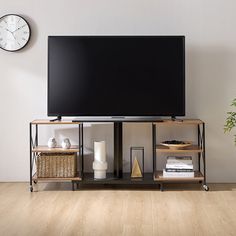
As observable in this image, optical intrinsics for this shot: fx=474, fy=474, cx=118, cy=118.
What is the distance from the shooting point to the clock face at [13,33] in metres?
4.77

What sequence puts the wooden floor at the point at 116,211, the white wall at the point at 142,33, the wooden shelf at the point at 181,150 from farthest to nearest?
the white wall at the point at 142,33 → the wooden shelf at the point at 181,150 → the wooden floor at the point at 116,211

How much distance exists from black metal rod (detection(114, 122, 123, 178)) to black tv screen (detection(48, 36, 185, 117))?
0.17 metres

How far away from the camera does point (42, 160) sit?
452 centimetres

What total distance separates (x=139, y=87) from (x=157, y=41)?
463mm

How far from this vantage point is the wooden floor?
3328mm

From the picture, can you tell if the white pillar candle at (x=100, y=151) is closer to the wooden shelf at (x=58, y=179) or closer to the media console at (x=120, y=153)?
the media console at (x=120, y=153)

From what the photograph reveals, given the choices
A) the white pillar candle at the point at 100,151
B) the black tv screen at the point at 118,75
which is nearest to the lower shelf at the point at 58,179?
the white pillar candle at the point at 100,151

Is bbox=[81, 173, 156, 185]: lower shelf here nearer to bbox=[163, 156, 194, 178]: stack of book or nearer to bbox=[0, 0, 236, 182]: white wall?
bbox=[163, 156, 194, 178]: stack of book

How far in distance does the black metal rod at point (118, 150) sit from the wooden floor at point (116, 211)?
201 millimetres

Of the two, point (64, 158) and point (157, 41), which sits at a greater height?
point (157, 41)

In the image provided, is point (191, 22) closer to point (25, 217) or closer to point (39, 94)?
point (39, 94)

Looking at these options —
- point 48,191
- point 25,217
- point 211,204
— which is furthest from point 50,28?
point 211,204

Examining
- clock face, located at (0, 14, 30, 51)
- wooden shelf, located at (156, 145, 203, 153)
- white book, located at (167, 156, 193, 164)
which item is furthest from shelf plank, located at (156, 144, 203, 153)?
clock face, located at (0, 14, 30, 51)

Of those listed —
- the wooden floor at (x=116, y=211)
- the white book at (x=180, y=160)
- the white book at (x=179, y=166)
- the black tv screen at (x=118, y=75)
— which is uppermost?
the black tv screen at (x=118, y=75)
